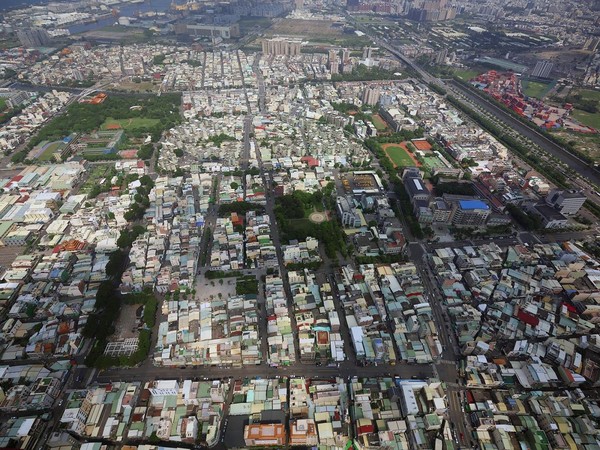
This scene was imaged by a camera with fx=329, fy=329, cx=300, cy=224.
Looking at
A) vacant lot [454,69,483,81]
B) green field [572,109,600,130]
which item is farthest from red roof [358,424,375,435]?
vacant lot [454,69,483,81]

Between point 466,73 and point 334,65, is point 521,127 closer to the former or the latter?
point 466,73

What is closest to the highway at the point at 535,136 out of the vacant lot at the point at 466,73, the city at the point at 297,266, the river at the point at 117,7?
the city at the point at 297,266

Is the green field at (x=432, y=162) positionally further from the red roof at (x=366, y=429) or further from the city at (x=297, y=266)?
the red roof at (x=366, y=429)

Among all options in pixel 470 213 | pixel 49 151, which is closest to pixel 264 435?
pixel 470 213

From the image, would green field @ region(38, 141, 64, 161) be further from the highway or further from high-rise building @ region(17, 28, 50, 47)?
the highway

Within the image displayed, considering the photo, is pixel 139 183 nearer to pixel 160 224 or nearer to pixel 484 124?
pixel 160 224

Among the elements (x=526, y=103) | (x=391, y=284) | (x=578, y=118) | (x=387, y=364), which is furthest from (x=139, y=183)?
(x=578, y=118)
